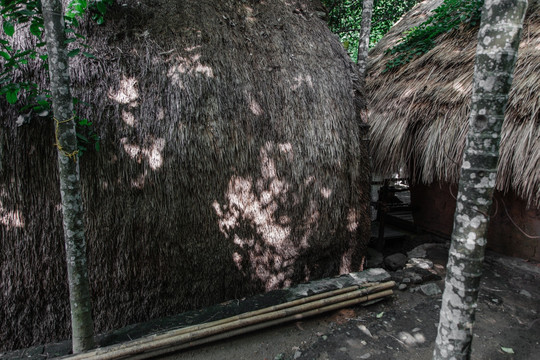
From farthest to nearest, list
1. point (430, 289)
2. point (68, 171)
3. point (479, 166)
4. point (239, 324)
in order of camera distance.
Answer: point (430, 289), point (239, 324), point (68, 171), point (479, 166)

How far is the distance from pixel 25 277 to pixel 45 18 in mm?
1937

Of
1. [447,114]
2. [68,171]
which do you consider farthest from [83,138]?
[447,114]

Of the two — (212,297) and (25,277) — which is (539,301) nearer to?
(212,297)

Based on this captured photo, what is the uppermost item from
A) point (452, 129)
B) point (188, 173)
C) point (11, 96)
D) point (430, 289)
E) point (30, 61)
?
point (30, 61)

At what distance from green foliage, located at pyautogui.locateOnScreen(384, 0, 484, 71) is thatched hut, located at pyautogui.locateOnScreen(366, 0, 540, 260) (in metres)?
0.14

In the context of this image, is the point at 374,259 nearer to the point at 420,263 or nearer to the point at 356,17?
the point at 420,263

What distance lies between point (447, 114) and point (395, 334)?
7.98ft

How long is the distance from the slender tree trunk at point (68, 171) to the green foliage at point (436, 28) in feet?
14.8

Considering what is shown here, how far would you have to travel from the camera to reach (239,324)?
2523 millimetres

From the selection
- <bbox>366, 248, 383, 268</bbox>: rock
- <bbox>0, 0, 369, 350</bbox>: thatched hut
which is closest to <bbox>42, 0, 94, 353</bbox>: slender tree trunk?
<bbox>0, 0, 369, 350</bbox>: thatched hut

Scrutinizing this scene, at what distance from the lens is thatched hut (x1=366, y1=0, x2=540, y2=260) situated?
301 centimetres

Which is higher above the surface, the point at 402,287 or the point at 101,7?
the point at 101,7

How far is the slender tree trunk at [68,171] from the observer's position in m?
1.92

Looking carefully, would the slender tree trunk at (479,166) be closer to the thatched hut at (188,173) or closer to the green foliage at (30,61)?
the thatched hut at (188,173)
